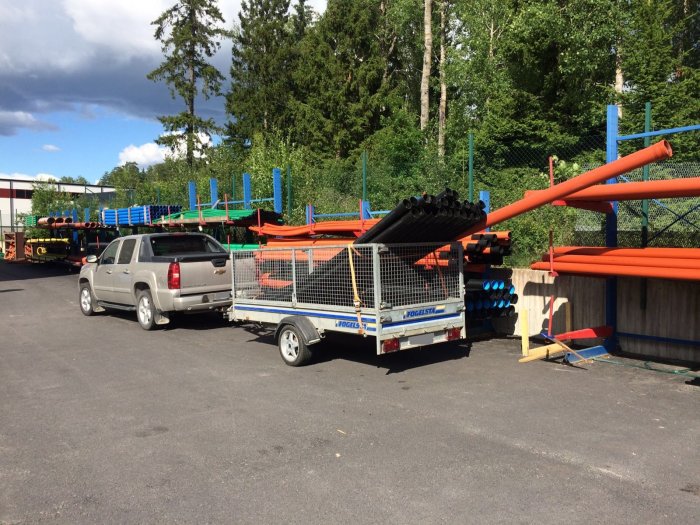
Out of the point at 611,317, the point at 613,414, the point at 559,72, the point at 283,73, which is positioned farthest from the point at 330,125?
the point at 613,414

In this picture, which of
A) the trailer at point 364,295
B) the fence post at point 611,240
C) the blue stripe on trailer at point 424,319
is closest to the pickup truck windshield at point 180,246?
the trailer at point 364,295

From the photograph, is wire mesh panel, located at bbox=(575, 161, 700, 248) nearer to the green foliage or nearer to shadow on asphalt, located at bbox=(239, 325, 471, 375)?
the green foliage

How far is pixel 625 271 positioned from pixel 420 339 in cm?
267

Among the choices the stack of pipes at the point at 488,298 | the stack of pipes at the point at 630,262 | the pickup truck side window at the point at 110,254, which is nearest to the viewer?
the stack of pipes at the point at 630,262

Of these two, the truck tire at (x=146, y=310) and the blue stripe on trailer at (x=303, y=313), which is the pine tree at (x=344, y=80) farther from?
the blue stripe on trailer at (x=303, y=313)

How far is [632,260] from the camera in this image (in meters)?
7.09

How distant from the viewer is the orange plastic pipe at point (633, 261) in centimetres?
651

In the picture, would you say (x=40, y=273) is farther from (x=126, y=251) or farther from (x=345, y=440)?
(x=345, y=440)

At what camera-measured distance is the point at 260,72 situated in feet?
139

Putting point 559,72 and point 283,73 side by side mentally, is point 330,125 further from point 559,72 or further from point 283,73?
point 559,72

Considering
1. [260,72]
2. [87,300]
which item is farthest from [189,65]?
[87,300]

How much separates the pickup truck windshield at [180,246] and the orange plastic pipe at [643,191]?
6.81m

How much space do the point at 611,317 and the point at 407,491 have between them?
17.8ft

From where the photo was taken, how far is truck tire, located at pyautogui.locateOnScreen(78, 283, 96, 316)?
42.7 feet
